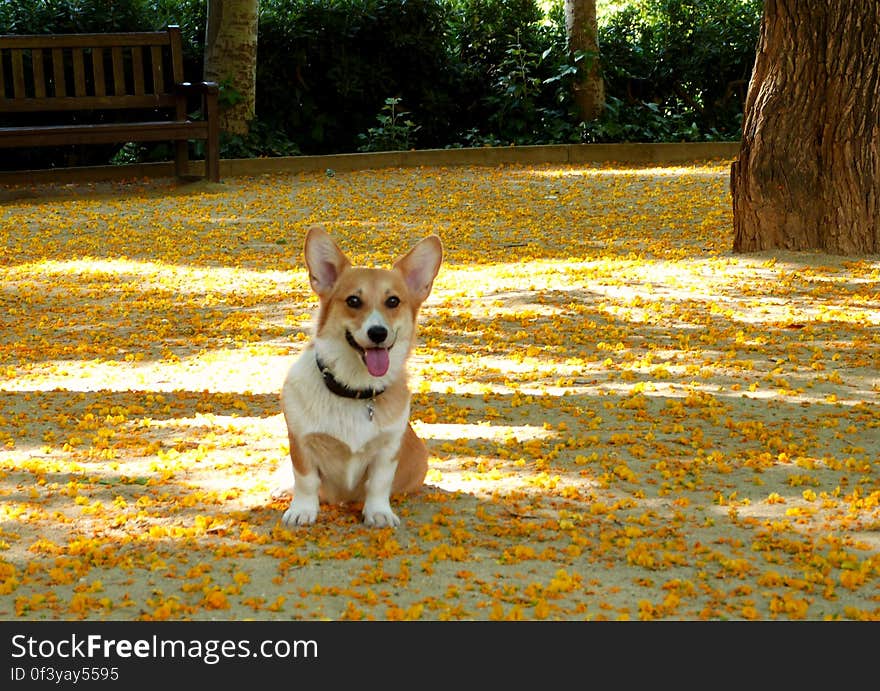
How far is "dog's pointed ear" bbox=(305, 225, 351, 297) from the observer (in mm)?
4195

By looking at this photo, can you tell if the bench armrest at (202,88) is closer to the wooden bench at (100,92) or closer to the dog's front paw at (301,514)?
the wooden bench at (100,92)

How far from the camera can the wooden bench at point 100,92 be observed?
13344 mm

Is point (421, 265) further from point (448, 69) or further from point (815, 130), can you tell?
point (448, 69)

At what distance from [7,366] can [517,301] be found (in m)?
3.36

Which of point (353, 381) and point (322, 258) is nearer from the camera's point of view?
point (353, 381)

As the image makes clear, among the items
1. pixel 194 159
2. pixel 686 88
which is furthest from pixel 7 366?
pixel 686 88

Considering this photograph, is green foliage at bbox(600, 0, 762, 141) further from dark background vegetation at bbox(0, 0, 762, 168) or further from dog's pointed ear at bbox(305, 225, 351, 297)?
dog's pointed ear at bbox(305, 225, 351, 297)

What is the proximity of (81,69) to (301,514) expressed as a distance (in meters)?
11.2

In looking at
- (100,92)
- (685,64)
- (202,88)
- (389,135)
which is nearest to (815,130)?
(202,88)

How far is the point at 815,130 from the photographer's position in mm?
9078

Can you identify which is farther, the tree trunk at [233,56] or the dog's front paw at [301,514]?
the tree trunk at [233,56]

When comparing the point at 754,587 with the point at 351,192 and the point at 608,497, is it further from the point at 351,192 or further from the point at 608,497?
the point at 351,192

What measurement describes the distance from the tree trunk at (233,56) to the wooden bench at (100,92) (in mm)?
441

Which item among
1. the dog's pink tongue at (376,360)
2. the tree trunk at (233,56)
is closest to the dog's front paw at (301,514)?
the dog's pink tongue at (376,360)
